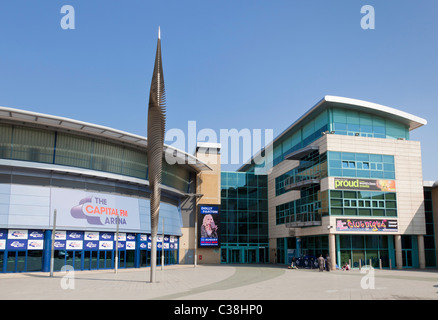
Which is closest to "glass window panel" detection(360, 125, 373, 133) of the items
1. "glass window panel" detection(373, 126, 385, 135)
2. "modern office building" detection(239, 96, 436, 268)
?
"modern office building" detection(239, 96, 436, 268)

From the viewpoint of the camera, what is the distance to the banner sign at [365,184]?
37969mm

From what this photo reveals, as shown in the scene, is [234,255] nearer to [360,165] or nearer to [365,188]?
[365,188]

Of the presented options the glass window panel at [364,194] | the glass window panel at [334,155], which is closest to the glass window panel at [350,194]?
the glass window panel at [364,194]

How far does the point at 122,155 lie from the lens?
1534 inches

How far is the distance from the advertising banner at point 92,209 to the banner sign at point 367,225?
758 inches

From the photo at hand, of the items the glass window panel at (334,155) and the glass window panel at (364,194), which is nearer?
the glass window panel at (364,194)

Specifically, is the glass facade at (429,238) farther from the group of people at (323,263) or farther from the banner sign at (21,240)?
the banner sign at (21,240)

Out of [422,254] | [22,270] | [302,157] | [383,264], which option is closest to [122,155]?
[22,270]

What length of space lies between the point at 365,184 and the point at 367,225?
3.82 meters

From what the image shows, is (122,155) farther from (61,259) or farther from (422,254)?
(422,254)

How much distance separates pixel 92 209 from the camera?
117ft

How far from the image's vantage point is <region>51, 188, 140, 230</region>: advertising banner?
33.6 meters

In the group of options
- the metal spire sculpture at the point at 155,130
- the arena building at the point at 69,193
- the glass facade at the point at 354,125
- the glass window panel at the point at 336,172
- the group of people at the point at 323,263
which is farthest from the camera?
the glass facade at the point at 354,125
